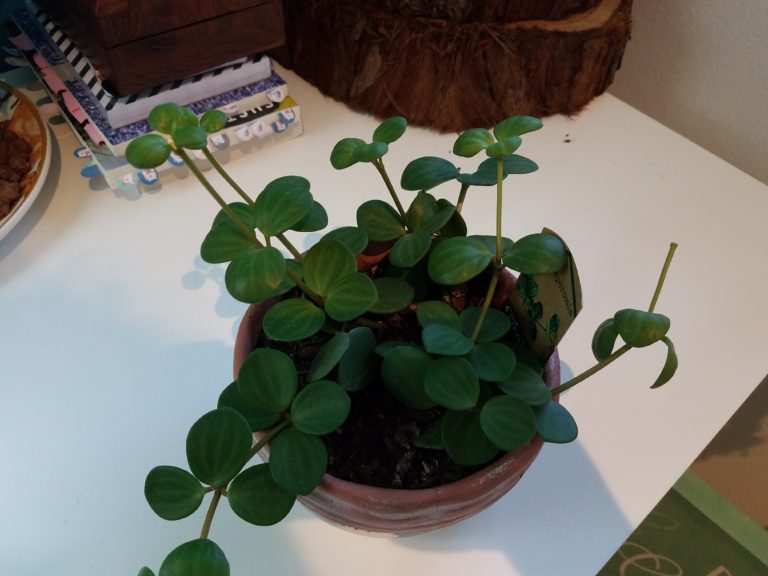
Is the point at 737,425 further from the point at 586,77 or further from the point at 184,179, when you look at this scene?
the point at 184,179

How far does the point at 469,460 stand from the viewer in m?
0.42

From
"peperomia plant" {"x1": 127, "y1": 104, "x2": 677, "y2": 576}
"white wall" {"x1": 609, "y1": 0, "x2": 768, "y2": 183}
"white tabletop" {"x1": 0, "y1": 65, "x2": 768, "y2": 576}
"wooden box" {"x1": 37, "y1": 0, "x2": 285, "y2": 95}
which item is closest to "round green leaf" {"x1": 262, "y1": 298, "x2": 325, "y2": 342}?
"peperomia plant" {"x1": 127, "y1": 104, "x2": 677, "y2": 576}

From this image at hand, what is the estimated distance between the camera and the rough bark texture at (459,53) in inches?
33.3

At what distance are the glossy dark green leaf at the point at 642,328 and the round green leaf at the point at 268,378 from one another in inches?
8.2

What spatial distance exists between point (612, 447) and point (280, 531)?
12.8 inches

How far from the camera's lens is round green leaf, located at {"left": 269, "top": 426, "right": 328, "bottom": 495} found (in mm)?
397

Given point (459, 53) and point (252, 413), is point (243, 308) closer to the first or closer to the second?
point (252, 413)

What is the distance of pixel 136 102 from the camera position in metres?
0.80

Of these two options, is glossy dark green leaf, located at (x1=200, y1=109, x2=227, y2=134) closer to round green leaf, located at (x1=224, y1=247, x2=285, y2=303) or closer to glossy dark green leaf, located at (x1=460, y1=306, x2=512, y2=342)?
round green leaf, located at (x1=224, y1=247, x2=285, y2=303)

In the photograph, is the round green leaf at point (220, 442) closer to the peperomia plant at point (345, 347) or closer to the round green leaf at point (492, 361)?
the peperomia plant at point (345, 347)

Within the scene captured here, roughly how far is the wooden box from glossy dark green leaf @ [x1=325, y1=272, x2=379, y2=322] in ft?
1.54

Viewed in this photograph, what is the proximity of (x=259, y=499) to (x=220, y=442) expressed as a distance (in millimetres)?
47

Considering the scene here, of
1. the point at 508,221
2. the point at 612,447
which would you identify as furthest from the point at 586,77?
the point at 612,447

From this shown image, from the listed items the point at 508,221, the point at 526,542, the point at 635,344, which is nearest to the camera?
the point at 635,344
